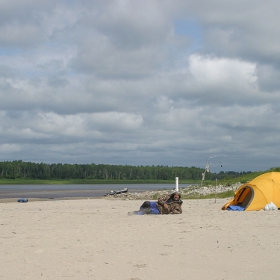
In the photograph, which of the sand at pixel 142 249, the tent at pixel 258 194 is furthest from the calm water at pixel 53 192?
the sand at pixel 142 249

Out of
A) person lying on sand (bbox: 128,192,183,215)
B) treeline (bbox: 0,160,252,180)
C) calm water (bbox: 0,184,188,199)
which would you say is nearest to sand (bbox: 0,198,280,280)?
person lying on sand (bbox: 128,192,183,215)

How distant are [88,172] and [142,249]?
496 feet

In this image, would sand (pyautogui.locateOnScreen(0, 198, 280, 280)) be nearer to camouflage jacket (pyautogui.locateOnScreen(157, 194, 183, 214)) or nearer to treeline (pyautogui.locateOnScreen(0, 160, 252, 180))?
camouflage jacket (pyautogui.locateOnScreen(157, 194, 183, 214))

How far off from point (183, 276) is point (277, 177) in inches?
547

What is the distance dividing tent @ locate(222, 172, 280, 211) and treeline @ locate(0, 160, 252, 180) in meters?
127

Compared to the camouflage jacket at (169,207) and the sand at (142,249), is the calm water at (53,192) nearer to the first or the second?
the camouflage jacket at (169,207)

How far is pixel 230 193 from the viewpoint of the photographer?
1219 inches

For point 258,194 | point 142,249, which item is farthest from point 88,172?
point 142,249

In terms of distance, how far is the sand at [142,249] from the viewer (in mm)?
8023

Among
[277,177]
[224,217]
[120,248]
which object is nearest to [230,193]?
[277,177]

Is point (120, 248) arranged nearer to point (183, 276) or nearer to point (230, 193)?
point (183, 276)

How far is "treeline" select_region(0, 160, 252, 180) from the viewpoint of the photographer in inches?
5719

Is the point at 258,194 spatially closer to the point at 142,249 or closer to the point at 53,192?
the point at 142,249

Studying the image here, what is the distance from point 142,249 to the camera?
1014cm
